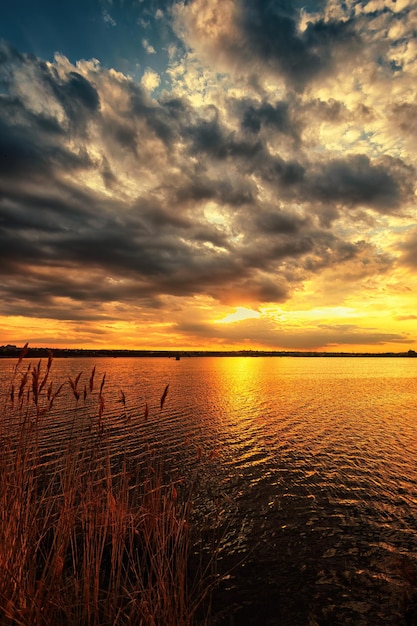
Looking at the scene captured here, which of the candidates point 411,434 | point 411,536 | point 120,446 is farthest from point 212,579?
point 411,434

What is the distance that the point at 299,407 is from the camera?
136ft

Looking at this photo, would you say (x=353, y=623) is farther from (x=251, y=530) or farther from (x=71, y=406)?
(x=71, y=406)

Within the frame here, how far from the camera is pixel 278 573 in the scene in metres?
10.1

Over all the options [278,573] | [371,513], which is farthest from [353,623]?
[371,513]

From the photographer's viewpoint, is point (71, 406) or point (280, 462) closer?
point (280, 462)

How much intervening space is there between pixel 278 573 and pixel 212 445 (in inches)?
571

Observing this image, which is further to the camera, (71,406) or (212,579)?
(71,406)

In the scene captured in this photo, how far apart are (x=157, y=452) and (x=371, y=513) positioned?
1265 cm

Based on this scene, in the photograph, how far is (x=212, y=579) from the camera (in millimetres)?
9789

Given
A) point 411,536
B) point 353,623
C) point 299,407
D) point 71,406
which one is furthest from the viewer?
point 299,407

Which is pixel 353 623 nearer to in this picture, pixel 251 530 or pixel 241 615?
pixel 241 615

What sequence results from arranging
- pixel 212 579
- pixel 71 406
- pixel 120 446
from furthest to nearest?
1. pixel 71 406
2. pixel 120 446
3. pixel 212 579

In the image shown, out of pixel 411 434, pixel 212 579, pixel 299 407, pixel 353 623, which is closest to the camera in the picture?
pixel 353 623

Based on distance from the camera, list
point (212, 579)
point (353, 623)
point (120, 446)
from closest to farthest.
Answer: point (353, 623) → point (212, 579) → point (120, 446)
